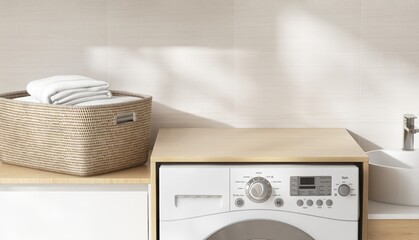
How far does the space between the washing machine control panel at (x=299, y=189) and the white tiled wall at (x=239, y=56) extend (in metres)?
A: 0.56

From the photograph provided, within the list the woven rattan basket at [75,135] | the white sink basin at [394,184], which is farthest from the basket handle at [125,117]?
the white sink basin at [394,184]

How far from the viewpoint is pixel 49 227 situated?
2549 millimetres

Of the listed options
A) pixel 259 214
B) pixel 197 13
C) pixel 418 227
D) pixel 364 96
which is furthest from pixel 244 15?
pixel 418 227

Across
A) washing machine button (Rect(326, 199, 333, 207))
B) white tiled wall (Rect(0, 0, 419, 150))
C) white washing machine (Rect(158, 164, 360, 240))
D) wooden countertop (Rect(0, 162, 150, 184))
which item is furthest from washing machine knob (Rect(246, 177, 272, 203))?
white tiled wall (Rect(0, 0, 419, 150))

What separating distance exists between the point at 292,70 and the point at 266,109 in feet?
A: 0.59

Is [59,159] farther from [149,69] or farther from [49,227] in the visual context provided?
[149,69]

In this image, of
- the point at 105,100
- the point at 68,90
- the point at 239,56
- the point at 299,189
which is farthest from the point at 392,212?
the point at 68,90

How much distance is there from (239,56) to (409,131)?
0.69 meters

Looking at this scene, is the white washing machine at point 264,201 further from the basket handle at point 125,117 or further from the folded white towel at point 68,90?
the folded white towel at point 68,90

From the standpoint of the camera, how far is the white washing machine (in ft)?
8.05

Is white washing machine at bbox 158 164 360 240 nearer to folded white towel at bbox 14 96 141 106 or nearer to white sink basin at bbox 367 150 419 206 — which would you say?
white sink basin at bbox 367 150 419 206

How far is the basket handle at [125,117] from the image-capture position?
101 inches

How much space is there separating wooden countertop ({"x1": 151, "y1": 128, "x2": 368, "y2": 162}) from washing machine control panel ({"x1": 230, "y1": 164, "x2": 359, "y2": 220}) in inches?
1.3

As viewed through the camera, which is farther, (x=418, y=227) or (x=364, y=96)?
(x=364, y=96)
